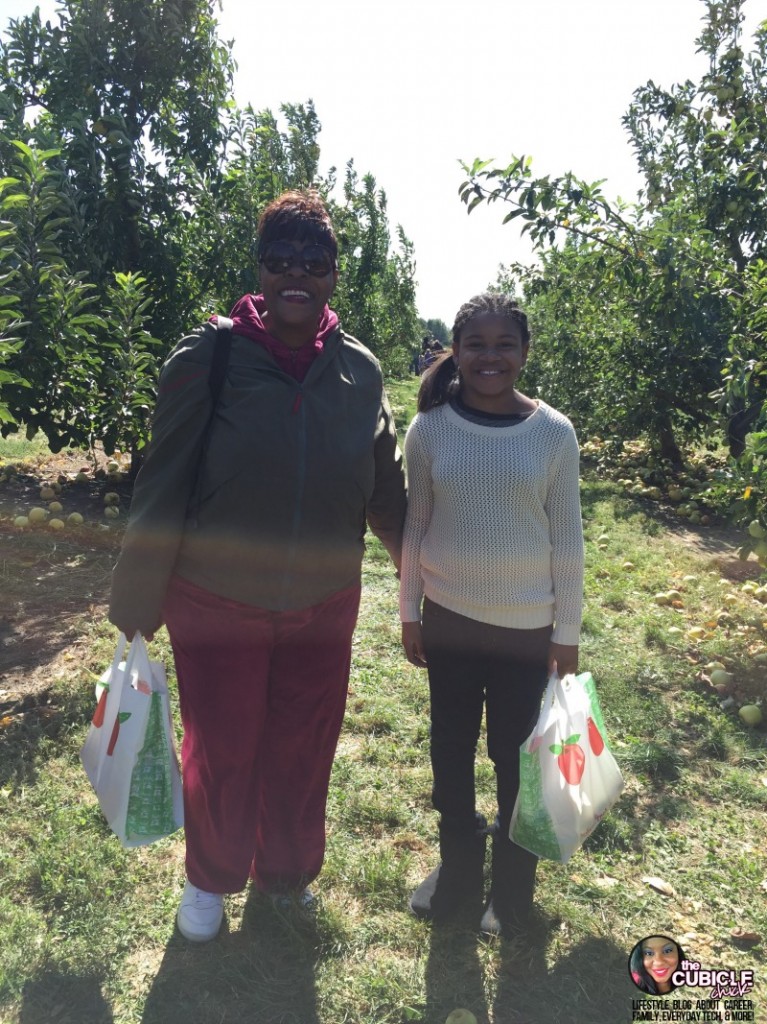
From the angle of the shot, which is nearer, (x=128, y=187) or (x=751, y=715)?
(x=751, y=715)

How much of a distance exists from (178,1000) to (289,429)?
1562mm

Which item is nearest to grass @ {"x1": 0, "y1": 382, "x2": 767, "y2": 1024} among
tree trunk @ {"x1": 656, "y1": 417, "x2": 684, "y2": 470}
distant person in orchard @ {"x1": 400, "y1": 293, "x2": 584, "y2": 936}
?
distant person in orchard @ {"x1": 400, "y1": 293, "x2": 584, "y2": 936}

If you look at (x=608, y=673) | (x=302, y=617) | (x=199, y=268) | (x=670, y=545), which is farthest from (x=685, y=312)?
(x=302, y=617)

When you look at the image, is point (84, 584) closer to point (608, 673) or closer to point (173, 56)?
point (608, 673)

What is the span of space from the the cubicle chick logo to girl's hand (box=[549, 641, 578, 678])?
2.87ft

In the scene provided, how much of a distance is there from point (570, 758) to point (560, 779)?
63 millimetres

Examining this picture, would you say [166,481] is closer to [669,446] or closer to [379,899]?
[379,899]

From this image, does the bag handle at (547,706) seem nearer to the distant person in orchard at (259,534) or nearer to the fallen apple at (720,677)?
the distant person in orchard at (259,534)

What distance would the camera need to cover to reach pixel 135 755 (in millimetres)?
2031

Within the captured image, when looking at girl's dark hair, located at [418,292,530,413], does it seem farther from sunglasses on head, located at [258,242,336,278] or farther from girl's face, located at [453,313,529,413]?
sunglasses on head, located at [258,242,336,278]

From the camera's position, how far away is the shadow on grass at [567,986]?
1.97m

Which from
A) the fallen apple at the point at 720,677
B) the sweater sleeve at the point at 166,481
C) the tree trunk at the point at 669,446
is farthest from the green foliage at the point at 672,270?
the sweater sleeve at the point at 166,481

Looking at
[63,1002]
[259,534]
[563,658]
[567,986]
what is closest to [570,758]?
[563,658]

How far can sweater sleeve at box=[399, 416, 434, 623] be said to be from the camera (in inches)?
81.6
